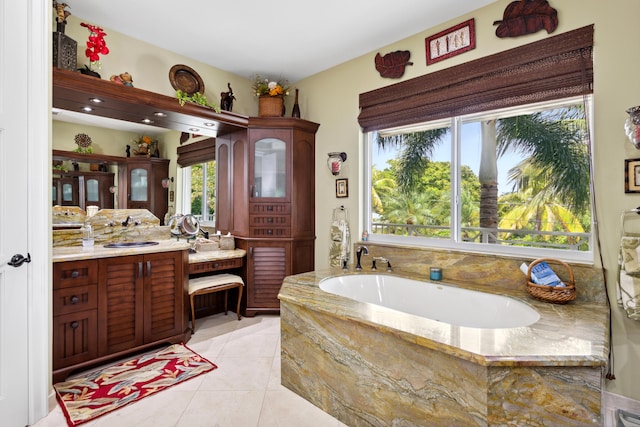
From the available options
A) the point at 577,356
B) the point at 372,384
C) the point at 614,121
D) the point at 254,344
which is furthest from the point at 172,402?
the point at 614,121

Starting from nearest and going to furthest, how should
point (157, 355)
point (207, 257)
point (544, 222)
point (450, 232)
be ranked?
1. point (544, 222)
2. point (157, 355)
3. point (450, 232)
4. point (207, 257)

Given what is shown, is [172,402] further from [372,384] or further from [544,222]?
[544,222]

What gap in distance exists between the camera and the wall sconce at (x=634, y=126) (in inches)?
69.6

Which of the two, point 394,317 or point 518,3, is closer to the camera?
point 394,317

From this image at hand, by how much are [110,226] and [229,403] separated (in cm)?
198

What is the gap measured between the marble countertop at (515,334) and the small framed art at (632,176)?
2.40ft

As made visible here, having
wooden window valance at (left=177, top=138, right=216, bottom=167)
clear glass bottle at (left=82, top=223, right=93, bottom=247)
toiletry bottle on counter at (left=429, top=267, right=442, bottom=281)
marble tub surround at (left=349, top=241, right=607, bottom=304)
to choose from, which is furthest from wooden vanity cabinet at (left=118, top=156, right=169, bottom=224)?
toiletry bottle on counter at (left=429, top=267, right=442, bottom=281)

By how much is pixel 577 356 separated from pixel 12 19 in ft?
10.2

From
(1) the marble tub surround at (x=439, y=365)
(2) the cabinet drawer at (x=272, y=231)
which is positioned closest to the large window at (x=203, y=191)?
(2) the cabinet drawer at (x=272, y=231)

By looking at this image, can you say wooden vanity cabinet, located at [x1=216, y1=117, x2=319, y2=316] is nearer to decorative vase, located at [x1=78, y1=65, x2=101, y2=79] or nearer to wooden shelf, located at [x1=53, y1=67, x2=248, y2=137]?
wooden shelf, located at [x1=53, y1=67, x2=248, y2=137]

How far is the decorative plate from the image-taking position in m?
3.06

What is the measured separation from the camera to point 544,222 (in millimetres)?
2328

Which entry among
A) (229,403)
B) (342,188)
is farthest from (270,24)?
(229,403)

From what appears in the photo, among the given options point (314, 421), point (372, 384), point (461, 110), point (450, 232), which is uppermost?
point (461, 110)
